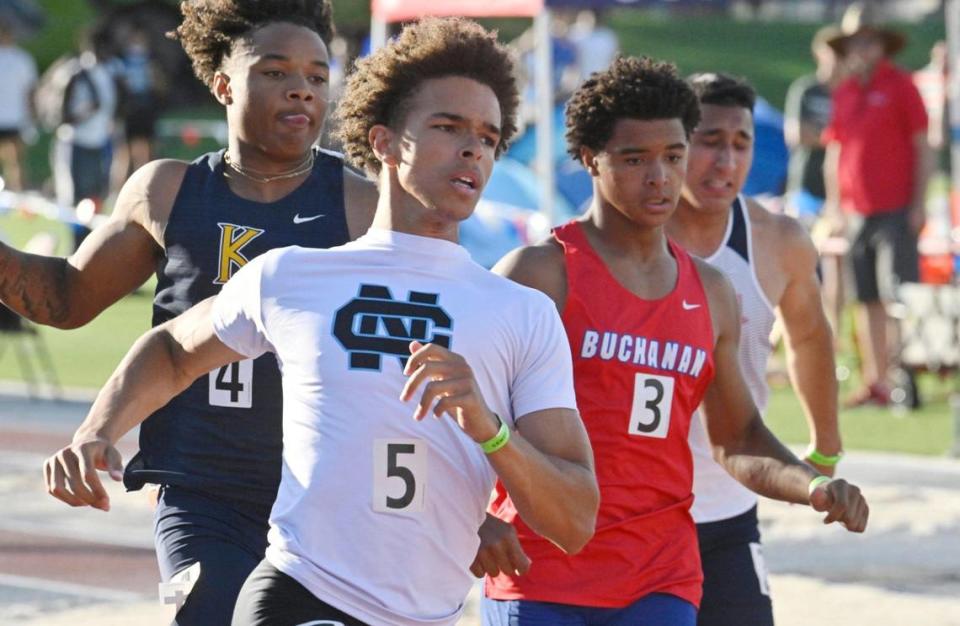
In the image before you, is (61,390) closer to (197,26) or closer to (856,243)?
(856,243)

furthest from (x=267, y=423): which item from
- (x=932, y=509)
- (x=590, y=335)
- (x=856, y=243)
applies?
(x=856, y=243)

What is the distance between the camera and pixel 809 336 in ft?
18.8

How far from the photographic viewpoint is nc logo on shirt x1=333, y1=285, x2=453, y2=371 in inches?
144

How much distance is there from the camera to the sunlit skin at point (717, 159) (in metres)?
5.59

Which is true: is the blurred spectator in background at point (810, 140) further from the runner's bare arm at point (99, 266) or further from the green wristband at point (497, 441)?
the green wristband at point (497, 441)

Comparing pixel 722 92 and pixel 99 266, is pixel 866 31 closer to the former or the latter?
pixel 722 92

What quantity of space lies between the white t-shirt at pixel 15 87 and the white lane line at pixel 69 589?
1439 centimetres

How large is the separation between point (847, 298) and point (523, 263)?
12756 millimetres

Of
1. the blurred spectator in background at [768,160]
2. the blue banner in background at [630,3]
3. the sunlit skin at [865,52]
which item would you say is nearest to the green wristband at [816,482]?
the sunlit skin at [865,52]

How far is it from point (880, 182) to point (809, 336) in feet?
24.2

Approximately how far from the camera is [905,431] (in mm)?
12008

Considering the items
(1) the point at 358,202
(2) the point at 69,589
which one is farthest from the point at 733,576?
(2) the point at 69,589

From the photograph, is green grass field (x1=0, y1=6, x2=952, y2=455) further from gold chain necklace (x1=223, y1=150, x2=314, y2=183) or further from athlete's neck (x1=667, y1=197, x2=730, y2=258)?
athlete's neck (x1=667, y1=197, x2=730, y2=258)

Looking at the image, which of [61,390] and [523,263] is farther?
[61,390]
